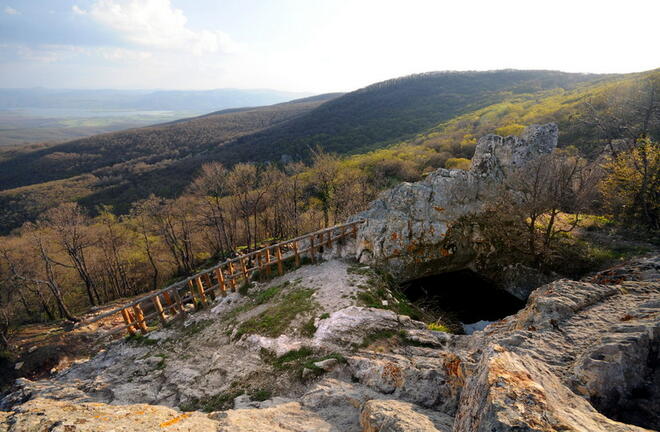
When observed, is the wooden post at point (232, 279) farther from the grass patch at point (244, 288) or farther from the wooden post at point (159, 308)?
the wooden post at point (159, 308)

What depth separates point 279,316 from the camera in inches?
399

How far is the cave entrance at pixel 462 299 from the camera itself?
40.7 feet

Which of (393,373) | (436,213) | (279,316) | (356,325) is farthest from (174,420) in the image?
(436,213)

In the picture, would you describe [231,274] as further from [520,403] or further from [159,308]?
[520,403]

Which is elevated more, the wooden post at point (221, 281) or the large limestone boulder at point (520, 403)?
the large limestone boulder at point (520, 403)

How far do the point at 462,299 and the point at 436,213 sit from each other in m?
4.13

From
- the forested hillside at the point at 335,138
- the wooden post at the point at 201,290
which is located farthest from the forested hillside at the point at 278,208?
the wooden post at the point at 201,290

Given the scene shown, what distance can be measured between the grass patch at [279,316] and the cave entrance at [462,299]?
4.60m

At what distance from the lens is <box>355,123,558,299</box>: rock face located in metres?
13.3

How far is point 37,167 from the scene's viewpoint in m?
88.7

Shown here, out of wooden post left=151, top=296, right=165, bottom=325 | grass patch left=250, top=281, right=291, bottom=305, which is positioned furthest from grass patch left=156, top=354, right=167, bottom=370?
grass patch left=250, top=281, right=291, bottom=305

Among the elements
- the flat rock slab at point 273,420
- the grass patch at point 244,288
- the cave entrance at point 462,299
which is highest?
the flat rock slab at point 273,420

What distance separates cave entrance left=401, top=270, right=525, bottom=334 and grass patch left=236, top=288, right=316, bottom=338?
4.60 m

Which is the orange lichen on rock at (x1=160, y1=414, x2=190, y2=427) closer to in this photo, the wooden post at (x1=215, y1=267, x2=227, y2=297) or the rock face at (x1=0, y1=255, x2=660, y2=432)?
the rock face at (x1=0, y1=255, x2=660, y2=432)
